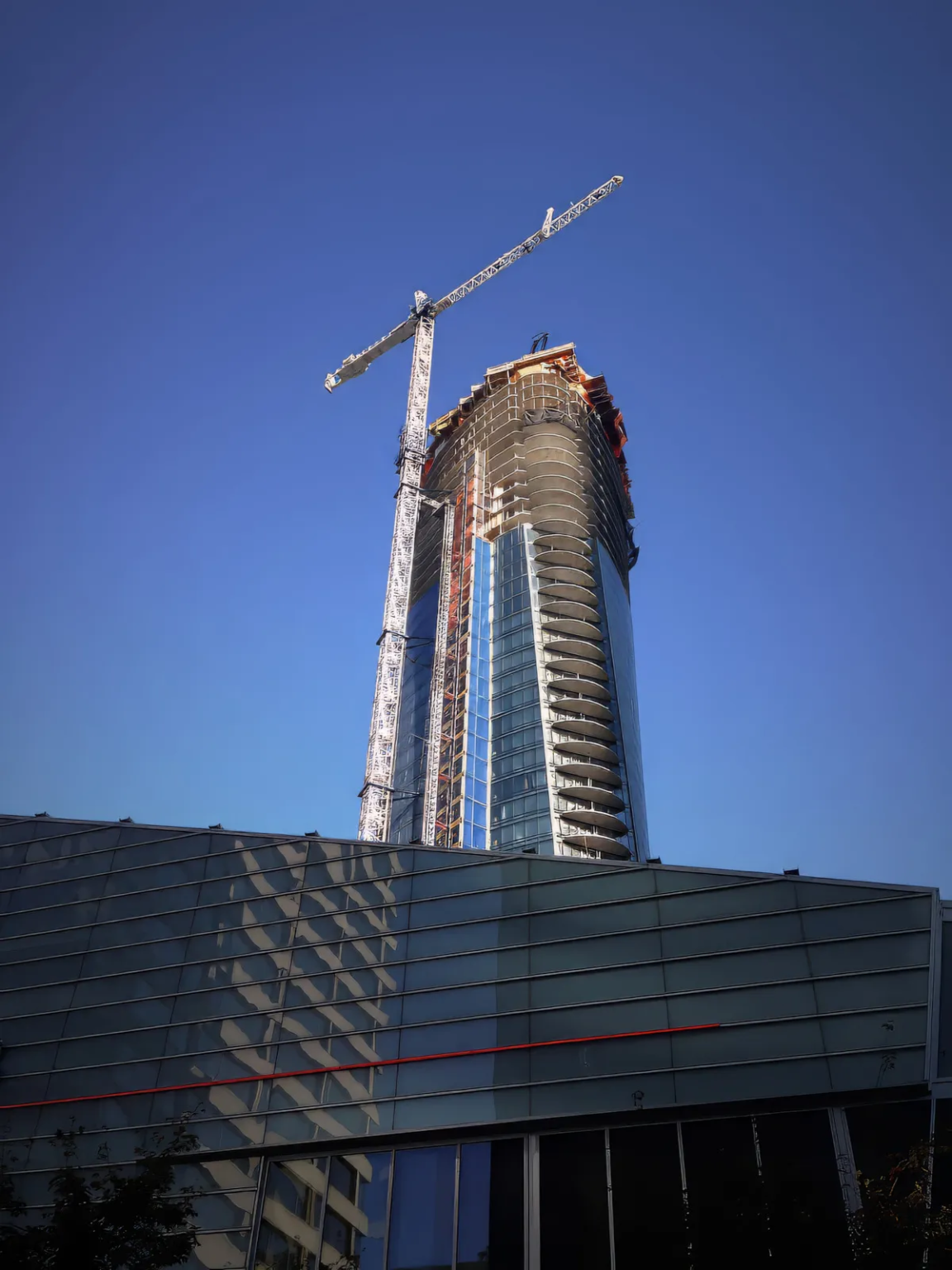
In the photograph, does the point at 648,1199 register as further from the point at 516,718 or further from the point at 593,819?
the point at 516,718

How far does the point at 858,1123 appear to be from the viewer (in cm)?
2988

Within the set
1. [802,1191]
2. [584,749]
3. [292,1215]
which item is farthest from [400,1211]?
[584,749]

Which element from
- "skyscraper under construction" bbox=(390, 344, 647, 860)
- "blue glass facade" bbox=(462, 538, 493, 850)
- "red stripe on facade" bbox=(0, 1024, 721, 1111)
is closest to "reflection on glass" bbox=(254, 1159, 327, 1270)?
"red stripe on facade" bbox=(0, 1024, 721, 1111)

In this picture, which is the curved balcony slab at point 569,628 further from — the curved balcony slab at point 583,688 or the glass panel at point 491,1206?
the glass panel at point 491,1206

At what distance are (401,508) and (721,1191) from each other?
98741mm

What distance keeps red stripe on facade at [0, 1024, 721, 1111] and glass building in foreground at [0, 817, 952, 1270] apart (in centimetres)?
8

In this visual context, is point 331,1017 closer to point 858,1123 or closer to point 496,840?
point 858,1123

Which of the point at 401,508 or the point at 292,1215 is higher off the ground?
the point at 401,508

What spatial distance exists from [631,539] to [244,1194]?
394 ft

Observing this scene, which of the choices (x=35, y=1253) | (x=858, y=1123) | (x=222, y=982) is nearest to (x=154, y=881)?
(x=222, y=982)

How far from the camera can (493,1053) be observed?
3409cm

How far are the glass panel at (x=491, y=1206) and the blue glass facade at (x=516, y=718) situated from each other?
63206 mm

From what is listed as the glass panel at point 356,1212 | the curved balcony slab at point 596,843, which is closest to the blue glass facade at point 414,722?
the curved balcony slab at point 596,843

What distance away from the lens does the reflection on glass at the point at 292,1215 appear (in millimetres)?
32844
